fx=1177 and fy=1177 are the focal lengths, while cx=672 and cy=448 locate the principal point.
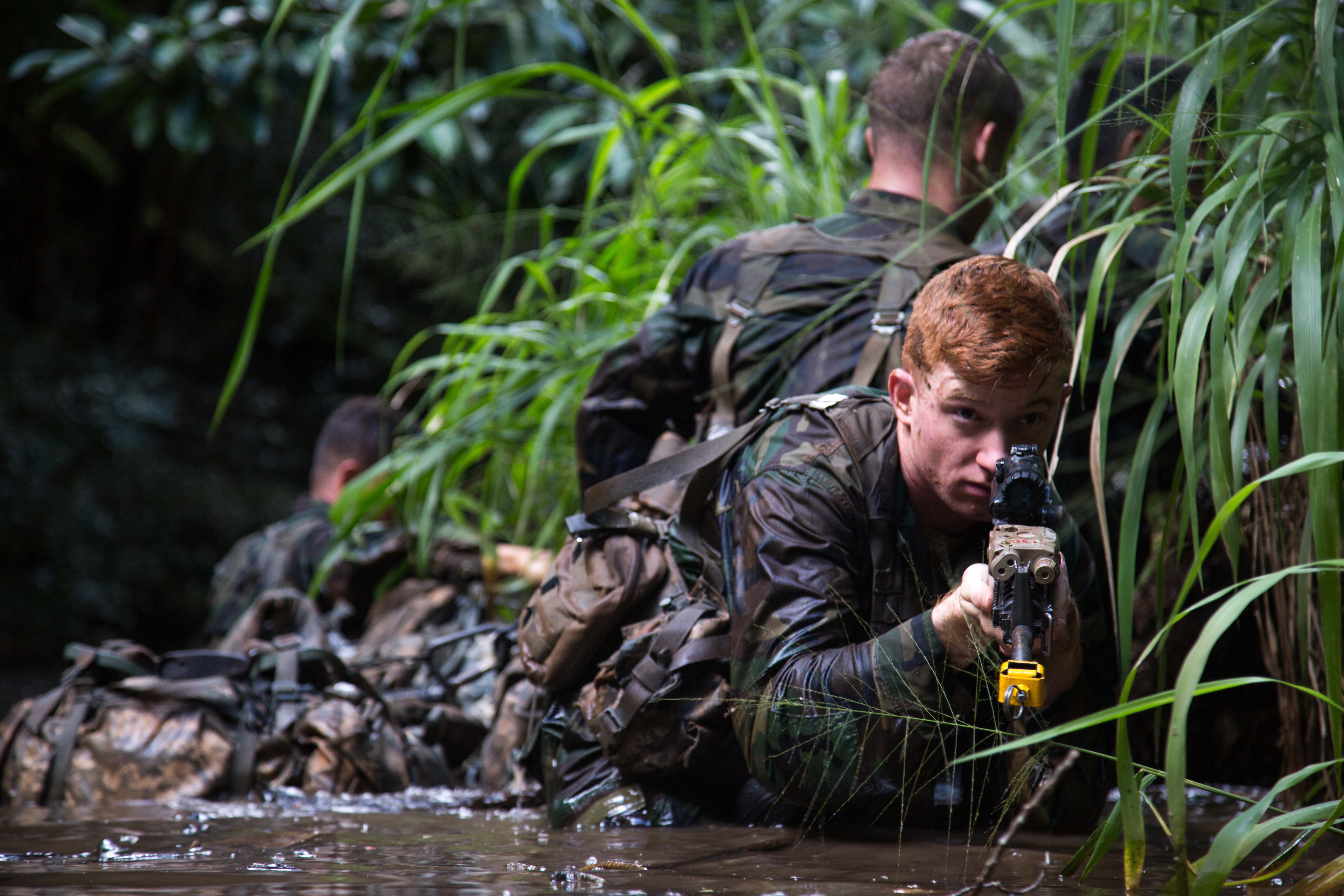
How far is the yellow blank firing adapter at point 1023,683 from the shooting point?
54.3 inches

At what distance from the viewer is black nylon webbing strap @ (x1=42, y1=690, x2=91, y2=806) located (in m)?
2.63

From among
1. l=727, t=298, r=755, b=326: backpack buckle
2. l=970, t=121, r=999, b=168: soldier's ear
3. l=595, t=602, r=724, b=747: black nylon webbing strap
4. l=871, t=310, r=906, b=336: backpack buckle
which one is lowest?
l=595, t=602, r=724, b=747: black nylon webbing strap

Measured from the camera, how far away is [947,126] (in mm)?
2635

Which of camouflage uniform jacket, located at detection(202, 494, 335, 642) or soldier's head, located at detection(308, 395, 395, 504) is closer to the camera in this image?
camouflage uniform jacket, located at detection(202, 494, 335, 642)

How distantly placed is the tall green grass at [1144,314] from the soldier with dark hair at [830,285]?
16 centimetres

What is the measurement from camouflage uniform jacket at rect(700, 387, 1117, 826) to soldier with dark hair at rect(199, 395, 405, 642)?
232 centimetres

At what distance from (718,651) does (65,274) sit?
384 inches

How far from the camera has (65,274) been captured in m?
10.1

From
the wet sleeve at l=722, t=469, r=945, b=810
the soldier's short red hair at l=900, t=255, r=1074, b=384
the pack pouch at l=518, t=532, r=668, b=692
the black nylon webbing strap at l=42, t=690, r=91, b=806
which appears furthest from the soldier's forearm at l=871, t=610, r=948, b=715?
the black nylon webbing strap at l=42, t=690, r=91, b=806

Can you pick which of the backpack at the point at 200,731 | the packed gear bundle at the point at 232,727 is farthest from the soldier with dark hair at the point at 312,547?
the backpack at the point at 200,731

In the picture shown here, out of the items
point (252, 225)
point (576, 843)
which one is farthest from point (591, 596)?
point (252, 225)

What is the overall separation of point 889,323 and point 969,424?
2.29ft

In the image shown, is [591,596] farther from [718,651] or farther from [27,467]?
[27,467]

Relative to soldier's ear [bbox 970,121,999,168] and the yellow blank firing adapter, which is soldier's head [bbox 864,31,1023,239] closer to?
soldier's ear [bbox 970,121,999,168]
